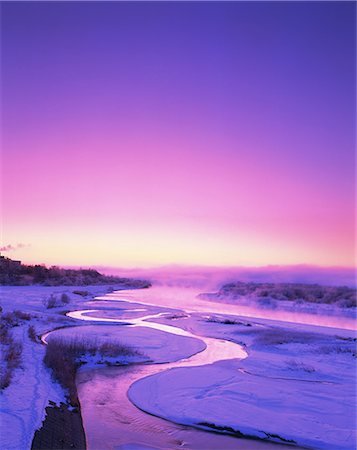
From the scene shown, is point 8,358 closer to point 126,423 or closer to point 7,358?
point 7,358

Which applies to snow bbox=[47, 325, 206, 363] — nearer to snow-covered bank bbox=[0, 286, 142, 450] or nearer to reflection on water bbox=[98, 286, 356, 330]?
snow-covered bank bbox=[0, 286, 142, 450]

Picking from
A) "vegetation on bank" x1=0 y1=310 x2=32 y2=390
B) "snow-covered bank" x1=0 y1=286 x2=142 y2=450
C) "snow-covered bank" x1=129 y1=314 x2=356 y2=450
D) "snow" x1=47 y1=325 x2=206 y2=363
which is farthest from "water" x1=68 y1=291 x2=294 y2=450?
"snow" x1=47 y1=325 x2=206 y2=363

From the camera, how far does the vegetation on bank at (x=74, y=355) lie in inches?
548

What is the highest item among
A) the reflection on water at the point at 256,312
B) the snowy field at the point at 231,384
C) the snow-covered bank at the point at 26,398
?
the snow-covered bank at the point at 26,398

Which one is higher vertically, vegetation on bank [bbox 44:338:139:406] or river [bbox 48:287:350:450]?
vegetation on bank [bbox 44:338:139:406]

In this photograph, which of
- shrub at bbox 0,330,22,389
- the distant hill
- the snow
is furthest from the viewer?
the distant hill

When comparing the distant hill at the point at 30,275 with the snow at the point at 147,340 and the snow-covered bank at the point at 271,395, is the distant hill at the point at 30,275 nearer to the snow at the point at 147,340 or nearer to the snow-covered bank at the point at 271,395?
the snow at the point at 147,340

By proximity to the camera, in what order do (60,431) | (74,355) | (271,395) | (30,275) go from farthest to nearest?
1. (30,275)
2. (74,355)
3. (271,395)
4. (60,431)

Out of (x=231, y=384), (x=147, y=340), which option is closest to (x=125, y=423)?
(x=231, y=384)

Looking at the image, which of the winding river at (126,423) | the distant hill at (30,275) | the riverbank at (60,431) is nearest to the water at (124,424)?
the winding river at (126,423)

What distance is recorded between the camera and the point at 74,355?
57.1 ft

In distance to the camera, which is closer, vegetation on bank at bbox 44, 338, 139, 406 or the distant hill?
vegetation on bank at bbox 44, 338, 139, 406

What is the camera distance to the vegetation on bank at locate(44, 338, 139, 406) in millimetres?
13917

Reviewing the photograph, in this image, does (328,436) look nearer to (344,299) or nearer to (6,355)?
(6,355)
